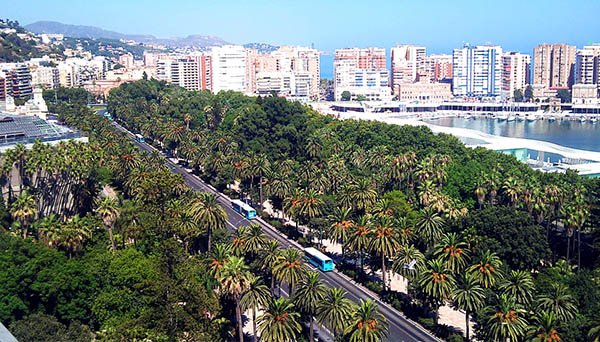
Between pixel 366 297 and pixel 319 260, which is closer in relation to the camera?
pixel 366 297

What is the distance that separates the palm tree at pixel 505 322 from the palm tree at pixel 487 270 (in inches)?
207

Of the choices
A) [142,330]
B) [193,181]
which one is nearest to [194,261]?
[142,330]

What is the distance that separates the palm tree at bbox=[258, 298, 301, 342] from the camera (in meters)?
36.1

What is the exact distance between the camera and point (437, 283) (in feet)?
136

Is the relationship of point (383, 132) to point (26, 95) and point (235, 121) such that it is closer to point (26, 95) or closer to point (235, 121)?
point (235, 121)

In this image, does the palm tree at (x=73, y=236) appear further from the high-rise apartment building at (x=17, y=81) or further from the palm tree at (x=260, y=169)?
the high-rise apartment building at (x=17, y=81)

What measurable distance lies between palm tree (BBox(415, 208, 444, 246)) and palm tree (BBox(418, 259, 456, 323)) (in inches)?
347

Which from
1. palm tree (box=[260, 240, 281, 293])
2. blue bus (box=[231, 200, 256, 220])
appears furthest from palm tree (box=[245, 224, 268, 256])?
blue bus (box=[231, 200, 256, 220])

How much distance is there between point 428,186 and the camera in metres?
63.7

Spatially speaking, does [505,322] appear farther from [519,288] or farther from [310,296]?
[310,296]

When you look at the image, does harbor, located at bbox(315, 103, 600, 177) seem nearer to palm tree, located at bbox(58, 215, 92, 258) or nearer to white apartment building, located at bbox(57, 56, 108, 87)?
white apartment building, located at bbox(57, 56, 108, 87)

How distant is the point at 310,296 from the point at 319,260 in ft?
52.8

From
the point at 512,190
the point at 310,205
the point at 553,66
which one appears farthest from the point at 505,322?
the point at 553,66

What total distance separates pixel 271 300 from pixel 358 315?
5638 millimetres
